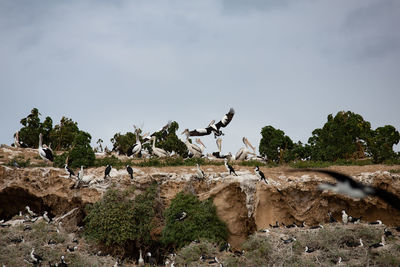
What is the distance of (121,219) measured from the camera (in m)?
18.4

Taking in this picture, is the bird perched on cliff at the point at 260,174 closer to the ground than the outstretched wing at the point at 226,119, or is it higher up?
closer to the ground

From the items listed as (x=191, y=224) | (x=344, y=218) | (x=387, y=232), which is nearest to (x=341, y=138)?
(x=344, y=218)

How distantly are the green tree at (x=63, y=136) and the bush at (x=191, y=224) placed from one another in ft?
50.9

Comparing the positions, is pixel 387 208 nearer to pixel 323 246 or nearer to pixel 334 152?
pixel 323 246

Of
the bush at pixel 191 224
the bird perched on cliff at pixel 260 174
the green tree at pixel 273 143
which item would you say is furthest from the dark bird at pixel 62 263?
the green tree at pixel 273 143

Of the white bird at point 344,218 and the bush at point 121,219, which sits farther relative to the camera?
the bush at point 121,219

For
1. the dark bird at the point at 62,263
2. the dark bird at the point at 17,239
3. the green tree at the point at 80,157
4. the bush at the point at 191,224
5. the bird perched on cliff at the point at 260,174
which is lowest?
the dark bird at the point at 62,263

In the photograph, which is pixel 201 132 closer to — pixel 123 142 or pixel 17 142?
pixel 123 142

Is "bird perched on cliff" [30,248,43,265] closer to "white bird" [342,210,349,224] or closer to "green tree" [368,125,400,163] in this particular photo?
"white bird" [342,210,349,224]

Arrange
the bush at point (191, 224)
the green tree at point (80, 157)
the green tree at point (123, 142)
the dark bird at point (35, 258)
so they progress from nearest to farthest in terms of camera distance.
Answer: the dark bird at point (35, 258) < the bush at point (191, 224) < the green tree at point (80, 157) < the green tree at point (123, 142)

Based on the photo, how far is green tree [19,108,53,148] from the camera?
3162 cm

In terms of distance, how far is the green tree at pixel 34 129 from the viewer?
3162 centimetres

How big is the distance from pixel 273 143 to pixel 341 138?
4.08m

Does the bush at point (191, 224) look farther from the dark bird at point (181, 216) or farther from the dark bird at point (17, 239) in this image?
the dark bird at point (17, 239)
